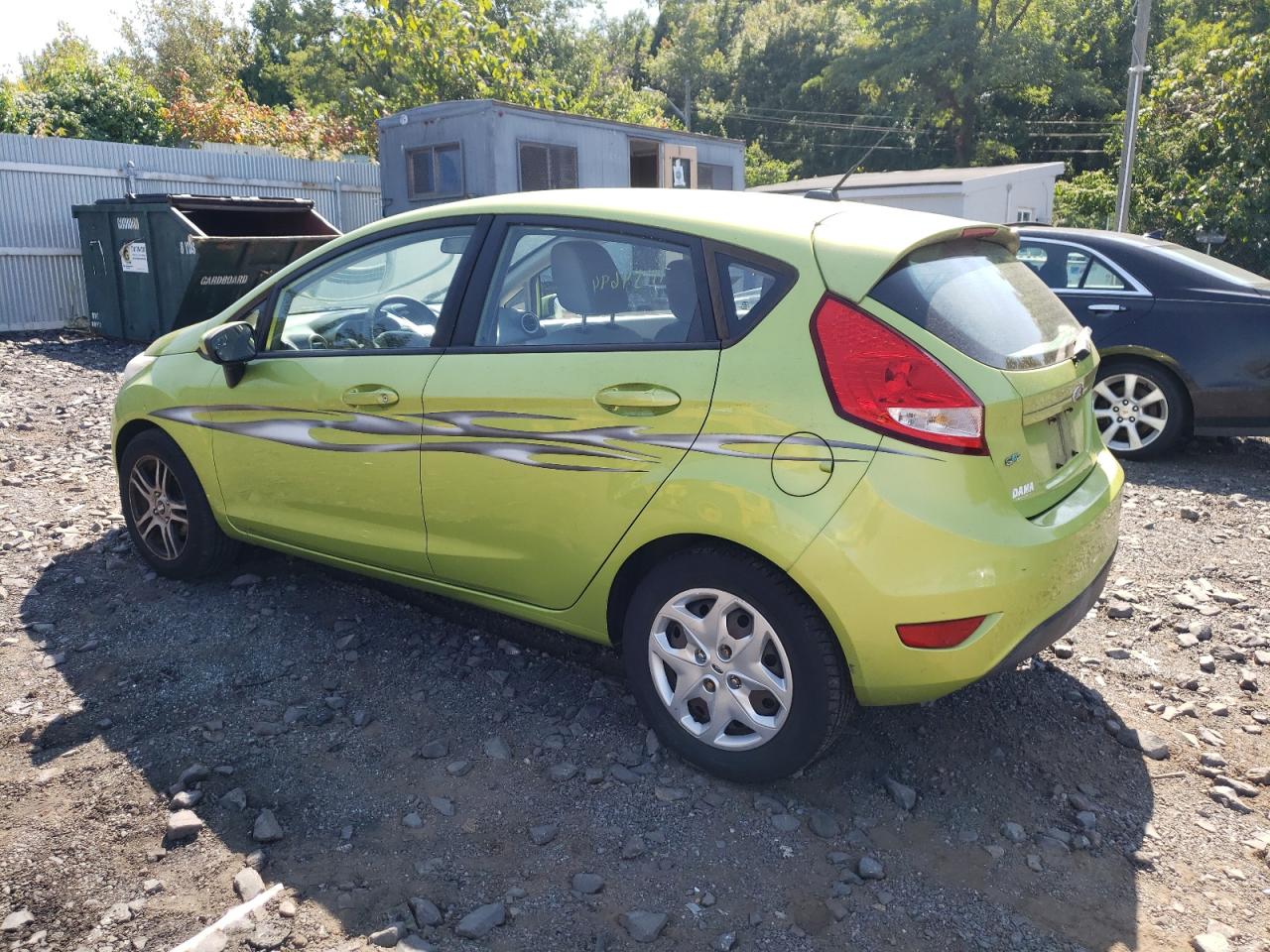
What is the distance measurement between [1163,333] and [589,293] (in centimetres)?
517

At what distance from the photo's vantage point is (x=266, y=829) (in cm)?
298

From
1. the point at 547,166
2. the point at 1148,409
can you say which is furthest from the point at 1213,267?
the point at 547,166

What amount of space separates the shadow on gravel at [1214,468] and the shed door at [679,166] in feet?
35.1

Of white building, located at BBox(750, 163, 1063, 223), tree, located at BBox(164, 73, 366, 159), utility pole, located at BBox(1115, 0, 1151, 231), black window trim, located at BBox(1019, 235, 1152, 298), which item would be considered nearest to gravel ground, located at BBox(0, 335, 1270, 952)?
black window trim, located at BBox(1019, 235, 1152, 298)

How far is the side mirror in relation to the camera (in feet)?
13.3

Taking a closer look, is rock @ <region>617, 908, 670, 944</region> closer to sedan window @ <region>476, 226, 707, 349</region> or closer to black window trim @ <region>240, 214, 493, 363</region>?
sedan window @ <region>476, 226, 707, 349</region>

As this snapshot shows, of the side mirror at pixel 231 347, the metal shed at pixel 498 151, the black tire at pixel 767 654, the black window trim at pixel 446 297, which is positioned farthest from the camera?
the metal shed at pixel 498 151

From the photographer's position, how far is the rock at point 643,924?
2596mm

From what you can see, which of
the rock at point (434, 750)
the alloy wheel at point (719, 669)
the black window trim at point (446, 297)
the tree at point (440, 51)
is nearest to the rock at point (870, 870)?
the alloy wheel at point (719, 669)

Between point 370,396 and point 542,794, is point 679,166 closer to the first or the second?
point 370,396

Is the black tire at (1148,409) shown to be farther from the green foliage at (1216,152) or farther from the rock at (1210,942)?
the green foliage at (1216,152)

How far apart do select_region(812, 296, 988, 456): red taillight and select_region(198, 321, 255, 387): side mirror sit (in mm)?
2376

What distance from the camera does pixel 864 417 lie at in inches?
111

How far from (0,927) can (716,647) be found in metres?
1.98
